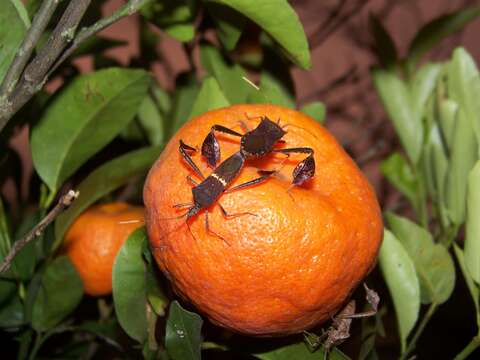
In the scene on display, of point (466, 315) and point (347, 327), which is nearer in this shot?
point (347, 327)

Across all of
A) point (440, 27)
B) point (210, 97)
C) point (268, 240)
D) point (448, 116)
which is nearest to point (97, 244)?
point (210, 97)

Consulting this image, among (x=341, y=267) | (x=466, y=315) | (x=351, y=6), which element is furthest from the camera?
(x=351, y=6)

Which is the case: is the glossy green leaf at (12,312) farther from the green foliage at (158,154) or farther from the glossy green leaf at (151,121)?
the glossy green leaf at (151,121)

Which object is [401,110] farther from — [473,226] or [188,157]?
[188,157]

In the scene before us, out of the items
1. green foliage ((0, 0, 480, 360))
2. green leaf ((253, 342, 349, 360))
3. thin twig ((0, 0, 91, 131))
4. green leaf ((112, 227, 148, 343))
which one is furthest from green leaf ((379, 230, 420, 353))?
thin twig ((0, 0, 91, 131))

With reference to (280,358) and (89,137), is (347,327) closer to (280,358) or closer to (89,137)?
(280,358)

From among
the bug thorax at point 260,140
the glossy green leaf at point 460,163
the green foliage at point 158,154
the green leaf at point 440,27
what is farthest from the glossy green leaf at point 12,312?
the green leaf at point 440,27

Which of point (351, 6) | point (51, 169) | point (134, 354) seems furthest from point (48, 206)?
point (351, 6)
